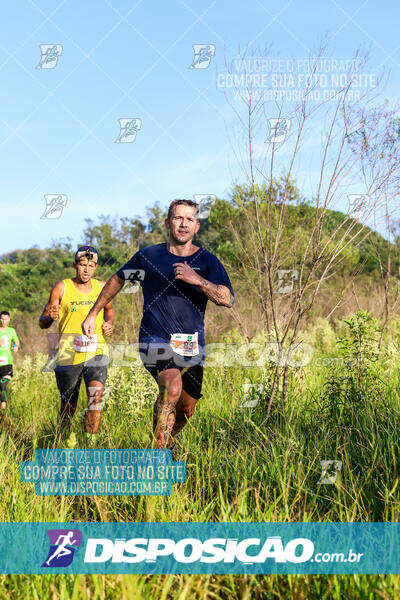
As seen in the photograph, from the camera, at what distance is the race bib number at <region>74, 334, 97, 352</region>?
4586mm

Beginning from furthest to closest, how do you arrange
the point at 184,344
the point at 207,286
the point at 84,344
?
the point at 84,344, the point at 184,344, the point at 207,286

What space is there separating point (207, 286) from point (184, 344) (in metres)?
0.53

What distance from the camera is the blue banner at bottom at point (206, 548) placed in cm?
223

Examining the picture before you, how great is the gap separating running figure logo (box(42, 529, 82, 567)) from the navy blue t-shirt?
147 cm

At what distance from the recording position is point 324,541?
2.32 m

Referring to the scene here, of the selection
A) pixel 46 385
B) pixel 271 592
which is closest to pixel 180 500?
pixel 271 592

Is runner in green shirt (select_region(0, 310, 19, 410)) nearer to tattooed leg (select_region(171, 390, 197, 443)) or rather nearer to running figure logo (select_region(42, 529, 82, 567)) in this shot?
tattooed leg (select_region(171, 390, 197, 443))

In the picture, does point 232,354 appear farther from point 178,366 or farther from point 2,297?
point 2,297

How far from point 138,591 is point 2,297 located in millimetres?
23083

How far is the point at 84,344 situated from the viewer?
4586 millimetres

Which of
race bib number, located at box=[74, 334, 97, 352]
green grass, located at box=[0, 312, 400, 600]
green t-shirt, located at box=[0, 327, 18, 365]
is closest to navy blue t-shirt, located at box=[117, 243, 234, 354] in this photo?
green grass, located at box=[0, 312, 400, 600]

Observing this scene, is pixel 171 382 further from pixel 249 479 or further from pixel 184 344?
pixel 249 479

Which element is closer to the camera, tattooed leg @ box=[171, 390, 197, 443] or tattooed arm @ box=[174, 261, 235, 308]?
tattooed arm @ box=[174, 261, 235, 308]

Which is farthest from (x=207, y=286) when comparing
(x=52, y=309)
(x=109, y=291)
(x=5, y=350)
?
(x=5, y=350)
